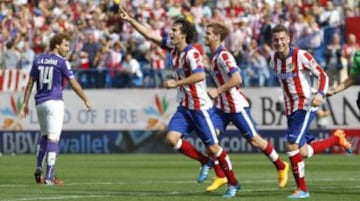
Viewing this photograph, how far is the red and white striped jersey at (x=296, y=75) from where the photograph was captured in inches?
675

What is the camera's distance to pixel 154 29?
115 ft

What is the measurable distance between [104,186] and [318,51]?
14643 millimetres

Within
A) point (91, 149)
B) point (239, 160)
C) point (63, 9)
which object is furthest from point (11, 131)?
point (239, 160)

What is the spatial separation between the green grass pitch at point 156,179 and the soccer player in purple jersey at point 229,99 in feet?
1.20

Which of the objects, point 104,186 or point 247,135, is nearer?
point 247,135

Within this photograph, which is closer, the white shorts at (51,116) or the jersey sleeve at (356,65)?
the jersey sleeve at (356,65)

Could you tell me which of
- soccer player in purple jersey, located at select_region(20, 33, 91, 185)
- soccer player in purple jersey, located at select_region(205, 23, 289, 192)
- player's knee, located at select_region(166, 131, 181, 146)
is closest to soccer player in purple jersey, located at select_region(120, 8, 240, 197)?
player's knee, located at select_region(166, 131, 181, 146)

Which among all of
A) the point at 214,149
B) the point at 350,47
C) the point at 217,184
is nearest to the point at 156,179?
the point at 217,184

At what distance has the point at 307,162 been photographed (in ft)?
91.5

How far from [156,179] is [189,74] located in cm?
448

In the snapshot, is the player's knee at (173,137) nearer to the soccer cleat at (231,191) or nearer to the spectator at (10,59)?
the soccer cleat at (231,191)

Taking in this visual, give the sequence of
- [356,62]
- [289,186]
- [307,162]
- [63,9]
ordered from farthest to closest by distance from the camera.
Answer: [63,9], [307,162], [289,186], [356,62]

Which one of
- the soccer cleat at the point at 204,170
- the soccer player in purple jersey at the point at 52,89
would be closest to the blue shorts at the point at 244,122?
Result: the soccer cleat at the point at 204,170

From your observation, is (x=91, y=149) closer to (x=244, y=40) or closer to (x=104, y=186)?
(x=244, y=40)
